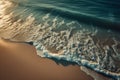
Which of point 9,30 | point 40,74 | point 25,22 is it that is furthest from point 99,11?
point 40,74

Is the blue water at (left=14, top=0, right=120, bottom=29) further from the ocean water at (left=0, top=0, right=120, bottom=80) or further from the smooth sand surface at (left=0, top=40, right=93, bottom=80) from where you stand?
the smooth sand surface at (left=0, top=40, right=93, bottom=80)

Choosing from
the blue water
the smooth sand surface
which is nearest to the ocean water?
the blue water

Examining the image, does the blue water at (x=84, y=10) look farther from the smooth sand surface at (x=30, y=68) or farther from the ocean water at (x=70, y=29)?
the smooth sand surface at (x=30, y=68)

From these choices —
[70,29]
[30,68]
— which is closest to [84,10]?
[70,29]

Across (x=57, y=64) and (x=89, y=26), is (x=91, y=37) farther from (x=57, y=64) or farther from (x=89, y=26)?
(x=57, y=64)

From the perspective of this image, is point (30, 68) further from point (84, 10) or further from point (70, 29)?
point (84, 10)
